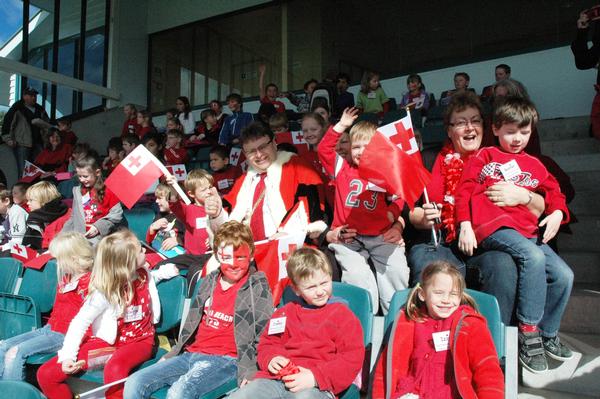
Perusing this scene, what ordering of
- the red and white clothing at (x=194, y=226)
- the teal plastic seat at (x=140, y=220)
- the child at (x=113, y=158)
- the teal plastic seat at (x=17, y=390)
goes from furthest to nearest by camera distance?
the child at (x=113, y=158)
the teal plastic seat at (x=140, y=220)
the red and white clothing at (x=194, y=226)
the teal plastic seat at (x=17, y=390)

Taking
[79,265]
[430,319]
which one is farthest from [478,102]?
[79,265]

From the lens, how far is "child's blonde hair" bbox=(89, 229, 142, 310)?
10.2ft

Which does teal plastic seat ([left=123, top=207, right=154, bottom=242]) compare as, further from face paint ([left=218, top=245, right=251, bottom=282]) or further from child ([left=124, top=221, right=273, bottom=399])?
face paint ([left=218, top=245, right=251, bottom=282])

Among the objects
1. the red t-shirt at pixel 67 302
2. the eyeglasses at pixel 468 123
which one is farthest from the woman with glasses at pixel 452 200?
the red t-shirt at pixel 67 302

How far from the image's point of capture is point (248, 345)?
9.09 feet

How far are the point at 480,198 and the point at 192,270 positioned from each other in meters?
2.04

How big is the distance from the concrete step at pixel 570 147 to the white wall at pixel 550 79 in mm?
2688

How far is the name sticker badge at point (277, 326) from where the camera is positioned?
2.61 m

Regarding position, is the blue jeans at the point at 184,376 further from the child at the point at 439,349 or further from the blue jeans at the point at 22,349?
the blue jeans at the point at 22,349

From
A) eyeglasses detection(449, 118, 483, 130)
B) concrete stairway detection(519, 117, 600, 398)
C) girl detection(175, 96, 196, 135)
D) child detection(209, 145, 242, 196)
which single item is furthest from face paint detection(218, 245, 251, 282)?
girl detection(175, 96, 196, 135)

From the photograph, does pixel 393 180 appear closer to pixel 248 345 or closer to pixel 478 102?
pixel 478 102

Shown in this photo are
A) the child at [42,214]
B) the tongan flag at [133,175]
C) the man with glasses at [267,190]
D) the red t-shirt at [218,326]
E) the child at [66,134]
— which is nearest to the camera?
the red t-shirt at [218,326]

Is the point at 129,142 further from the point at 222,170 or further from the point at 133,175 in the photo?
the point at 133,175

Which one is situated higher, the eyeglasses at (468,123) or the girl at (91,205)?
the eyeglasses at (468,123)
